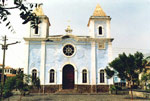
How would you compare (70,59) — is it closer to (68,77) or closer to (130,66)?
(68,77)

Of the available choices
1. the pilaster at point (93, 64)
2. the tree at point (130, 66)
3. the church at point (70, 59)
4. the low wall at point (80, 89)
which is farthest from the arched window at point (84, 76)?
the tree at point (130, 66)

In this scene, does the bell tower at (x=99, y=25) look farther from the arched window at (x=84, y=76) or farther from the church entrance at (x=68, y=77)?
the church entrance at (x=68, y=77)

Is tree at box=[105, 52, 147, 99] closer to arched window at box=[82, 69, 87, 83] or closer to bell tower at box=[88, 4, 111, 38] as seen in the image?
arched window at box=[82, 69, 87, 83]

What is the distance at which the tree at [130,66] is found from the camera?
52.6 ft

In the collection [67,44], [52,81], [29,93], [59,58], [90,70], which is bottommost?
[29,93]

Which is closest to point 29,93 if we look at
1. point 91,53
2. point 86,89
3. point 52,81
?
point 52,81

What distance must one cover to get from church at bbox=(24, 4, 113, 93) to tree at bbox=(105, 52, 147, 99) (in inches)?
215

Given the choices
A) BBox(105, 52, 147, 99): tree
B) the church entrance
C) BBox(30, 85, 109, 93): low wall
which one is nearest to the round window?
the church entrance

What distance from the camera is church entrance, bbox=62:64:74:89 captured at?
22281 millimetres

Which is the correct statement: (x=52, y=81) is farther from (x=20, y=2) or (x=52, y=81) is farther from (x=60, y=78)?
(x=20, y=2)

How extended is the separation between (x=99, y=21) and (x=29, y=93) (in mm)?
13259

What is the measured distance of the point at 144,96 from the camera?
18.1 metres

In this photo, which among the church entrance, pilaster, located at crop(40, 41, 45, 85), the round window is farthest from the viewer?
the round window

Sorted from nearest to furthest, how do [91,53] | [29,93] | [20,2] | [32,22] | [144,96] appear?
1. [20,2]
2. [32,22]
3. [144,96]
4. [29,93]
5. [91,53]
